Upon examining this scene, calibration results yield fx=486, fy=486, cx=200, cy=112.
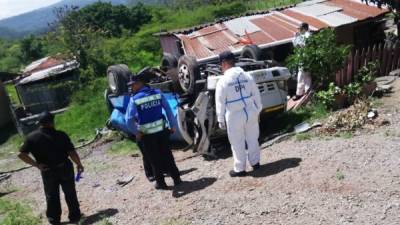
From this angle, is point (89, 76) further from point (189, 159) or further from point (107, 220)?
point (107, 220)

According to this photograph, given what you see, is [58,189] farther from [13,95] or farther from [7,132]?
[13,95]

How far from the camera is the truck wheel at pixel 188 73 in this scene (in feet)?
28.9

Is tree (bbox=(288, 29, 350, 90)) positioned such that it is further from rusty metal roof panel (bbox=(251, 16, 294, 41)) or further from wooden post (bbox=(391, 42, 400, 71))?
rusty metal roof panel (bbox=(251, 16, 294, 41))

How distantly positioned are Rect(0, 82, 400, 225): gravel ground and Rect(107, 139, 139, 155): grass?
252cm

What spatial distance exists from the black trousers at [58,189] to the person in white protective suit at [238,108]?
6.87 feet

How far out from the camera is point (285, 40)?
49.7 feet

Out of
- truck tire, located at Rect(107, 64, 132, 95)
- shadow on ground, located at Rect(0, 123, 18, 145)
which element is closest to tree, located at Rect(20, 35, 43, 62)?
shadow on ground, located at Rect(0, 123, 18, 145)

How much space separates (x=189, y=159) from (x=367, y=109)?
314 cm

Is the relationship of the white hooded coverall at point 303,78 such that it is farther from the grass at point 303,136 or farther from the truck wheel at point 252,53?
the grass at point 303,136

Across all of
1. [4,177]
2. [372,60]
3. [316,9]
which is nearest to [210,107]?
[372,60]

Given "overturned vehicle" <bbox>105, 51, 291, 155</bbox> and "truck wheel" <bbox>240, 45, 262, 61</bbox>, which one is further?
"truck wheel" <bbox>240, 45, 262, 61</bbox>

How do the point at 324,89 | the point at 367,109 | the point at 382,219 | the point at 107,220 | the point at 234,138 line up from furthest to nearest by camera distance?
1. the point at 324,89
2. the point at 367,109
3. the point at 234,138
4. the point at 107,220
5. the point at 382,219

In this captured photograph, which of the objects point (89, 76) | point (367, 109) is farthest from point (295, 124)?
point (89, 76)

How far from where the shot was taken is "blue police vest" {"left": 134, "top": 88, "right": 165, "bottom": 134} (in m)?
6.54
